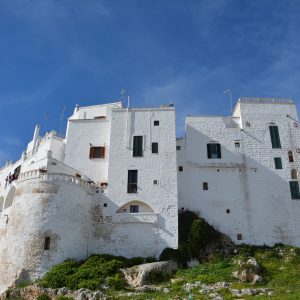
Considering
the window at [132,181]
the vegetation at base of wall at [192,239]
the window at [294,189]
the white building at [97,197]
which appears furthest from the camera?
the window at [294,189]

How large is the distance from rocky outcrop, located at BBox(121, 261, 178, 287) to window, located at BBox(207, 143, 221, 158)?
12525 millimetres

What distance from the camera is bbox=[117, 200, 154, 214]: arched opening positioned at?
37562mm

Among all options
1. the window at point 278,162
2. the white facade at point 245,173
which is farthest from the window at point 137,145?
the window at point 278,162

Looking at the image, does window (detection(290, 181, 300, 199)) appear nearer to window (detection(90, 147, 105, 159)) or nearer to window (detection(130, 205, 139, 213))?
window (detection(130, 205, 139, 213))

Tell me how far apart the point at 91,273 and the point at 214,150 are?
17.4 metres

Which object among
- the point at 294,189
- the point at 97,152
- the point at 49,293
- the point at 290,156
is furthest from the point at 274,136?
the point at 49,293

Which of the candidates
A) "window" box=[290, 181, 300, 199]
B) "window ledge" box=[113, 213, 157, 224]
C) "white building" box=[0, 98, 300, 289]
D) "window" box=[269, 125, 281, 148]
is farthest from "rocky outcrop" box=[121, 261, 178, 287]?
"window" box=[269, 125, 281, 148]

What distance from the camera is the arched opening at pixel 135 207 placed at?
123 feet

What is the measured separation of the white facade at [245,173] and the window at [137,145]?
4073 millimetres

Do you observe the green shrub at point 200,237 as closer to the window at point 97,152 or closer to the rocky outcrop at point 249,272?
the rocky outcrop at point 249,272

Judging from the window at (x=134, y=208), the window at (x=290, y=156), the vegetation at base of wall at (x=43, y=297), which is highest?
the window at (x=290, y=156)

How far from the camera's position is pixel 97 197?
1487 inches

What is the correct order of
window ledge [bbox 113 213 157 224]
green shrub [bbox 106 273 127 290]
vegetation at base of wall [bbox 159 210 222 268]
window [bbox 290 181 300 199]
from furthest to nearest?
window [bbox 290 181 300 199] < window ledge [bbox 113 213 157 224] < vegetation at base of wall [bbox 159 210 222 268] < green shrub [bbox 106 273 127 290]

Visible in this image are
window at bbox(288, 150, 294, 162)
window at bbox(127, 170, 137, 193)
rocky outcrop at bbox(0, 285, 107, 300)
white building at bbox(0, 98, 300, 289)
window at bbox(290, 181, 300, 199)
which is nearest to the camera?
rocky outcrop at bbox(0, 285, 107, 300)
